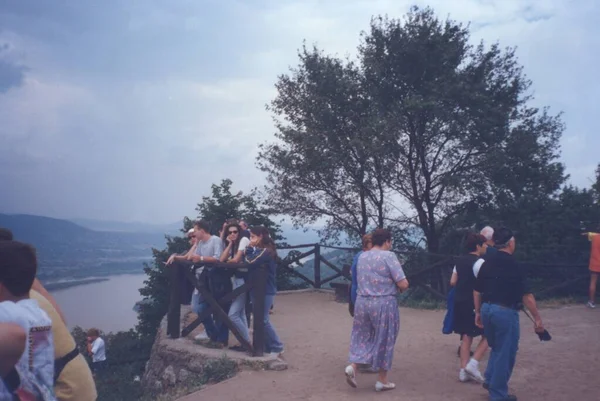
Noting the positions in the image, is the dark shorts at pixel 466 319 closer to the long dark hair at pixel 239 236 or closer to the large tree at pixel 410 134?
the long dark hair at pixel 239 236

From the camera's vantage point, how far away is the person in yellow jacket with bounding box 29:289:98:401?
2596 mm

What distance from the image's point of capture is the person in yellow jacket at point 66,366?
260cm

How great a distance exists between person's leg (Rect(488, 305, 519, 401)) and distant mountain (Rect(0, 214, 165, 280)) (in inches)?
853

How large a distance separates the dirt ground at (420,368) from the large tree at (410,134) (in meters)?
5.53

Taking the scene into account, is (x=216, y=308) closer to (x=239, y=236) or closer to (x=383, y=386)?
(x=239, y=236)

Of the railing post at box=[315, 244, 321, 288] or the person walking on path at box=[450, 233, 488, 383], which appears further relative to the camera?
the railing post at box=[315, 244, 321, 288]

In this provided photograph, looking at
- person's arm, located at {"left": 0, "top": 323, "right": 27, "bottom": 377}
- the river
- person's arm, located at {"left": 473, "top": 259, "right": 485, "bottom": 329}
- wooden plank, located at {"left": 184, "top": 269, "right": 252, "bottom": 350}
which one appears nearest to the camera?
person's arm, located at {"left": 0, "top": 323, "right": 27, "bottom": 377}

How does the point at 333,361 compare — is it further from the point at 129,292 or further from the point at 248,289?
the point at 129,292

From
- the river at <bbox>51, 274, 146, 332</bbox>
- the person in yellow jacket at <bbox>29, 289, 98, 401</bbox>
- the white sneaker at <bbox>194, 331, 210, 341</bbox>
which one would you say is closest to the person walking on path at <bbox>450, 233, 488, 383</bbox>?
the white sneaker at <bbox>194, 331, 210, 341</bbox>

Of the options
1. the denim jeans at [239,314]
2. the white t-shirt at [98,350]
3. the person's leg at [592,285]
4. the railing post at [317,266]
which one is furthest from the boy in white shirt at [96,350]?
the person's leg at [592,285]

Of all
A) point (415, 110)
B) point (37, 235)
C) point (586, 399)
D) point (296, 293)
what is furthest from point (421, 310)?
point (37, 235)

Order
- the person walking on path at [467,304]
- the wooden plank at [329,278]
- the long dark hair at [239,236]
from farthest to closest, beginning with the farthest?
the wooden plank at [329,278], the long dark hair at [239,236], the person walking on path at [467,304]

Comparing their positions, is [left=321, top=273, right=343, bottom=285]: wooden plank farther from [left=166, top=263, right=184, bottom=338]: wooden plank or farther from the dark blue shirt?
the dark blue shirt

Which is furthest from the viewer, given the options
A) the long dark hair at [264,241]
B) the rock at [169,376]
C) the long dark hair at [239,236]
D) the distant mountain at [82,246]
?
the distant mountain at [82,246]
